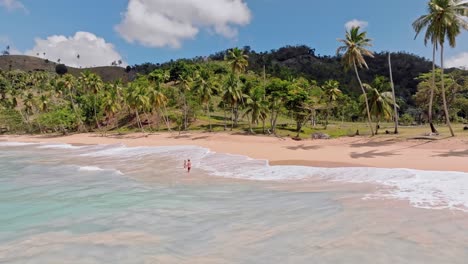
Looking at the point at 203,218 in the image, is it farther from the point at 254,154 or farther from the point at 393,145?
the point at 393,145

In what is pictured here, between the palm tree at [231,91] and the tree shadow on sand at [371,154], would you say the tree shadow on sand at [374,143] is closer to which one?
the tree shadow on sand at [371,154]

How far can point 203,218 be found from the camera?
45.9ft

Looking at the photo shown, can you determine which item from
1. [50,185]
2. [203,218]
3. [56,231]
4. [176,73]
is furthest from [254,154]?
[176,73]

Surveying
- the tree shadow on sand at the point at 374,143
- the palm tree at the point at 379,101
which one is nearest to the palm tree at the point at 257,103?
the palm tree at the point at 379,101

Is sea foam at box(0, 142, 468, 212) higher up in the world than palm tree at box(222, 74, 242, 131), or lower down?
lower down

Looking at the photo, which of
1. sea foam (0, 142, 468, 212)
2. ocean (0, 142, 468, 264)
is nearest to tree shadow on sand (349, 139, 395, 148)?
sea foam (0, 142, 468, 212)

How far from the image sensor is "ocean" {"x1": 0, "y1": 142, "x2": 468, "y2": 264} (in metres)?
10.0

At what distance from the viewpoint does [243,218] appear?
44.9 ft

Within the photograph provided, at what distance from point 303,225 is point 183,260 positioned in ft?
15.2

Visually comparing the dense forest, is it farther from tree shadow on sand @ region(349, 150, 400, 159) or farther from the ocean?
the ocean

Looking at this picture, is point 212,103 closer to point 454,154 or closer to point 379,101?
point 379,101

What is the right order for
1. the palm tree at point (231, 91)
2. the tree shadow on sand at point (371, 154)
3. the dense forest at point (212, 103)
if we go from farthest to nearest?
the palm tree at point (231, 91), the dense forest at point (212, 103), the tree shadow on sand at point (371, 154)

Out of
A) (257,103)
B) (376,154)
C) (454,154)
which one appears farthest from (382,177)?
(257,103)

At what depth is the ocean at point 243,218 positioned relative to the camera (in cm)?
1005
